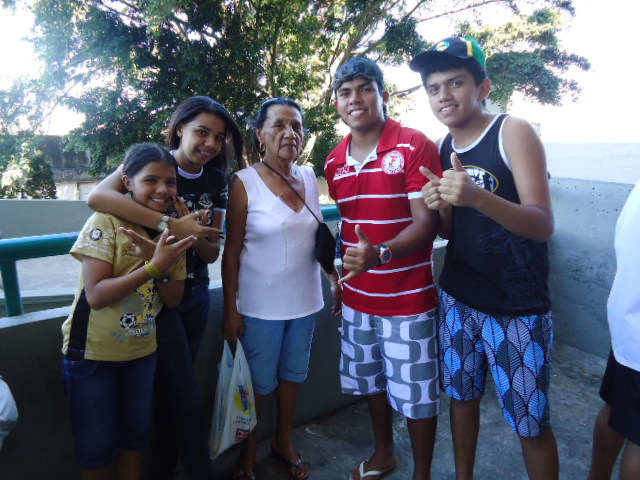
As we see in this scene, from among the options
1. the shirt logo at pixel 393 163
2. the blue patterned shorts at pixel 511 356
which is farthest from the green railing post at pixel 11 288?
the blue patterned shorts at pixel 511 356

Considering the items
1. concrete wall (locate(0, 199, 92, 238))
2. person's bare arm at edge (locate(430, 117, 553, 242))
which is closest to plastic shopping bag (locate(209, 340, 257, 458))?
person's bare arm at edge (locate(430, 117, 553, 242))

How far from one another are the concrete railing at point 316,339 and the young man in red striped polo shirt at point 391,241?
0.69 meters

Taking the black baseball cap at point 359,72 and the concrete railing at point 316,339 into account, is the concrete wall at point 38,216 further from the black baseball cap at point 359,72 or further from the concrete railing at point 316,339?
the black baseball cap at point 359,72

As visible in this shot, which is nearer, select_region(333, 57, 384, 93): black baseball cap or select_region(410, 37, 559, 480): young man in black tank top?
select_region(410, 37, 559, 480): young man in black tank top

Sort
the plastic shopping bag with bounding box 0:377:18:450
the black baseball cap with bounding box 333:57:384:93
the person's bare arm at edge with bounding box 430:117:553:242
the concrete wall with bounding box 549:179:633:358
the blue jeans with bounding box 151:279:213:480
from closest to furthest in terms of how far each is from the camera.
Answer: the plastic shopping bag with bounding box 0:377:18:450
the person's bare arm at edge with bounding box 430:117:553:242
the blue jeans with bounding box 151:279:213:480
the black baseball cap with bounding box 333:57:384:93
the concrete wall with bounding box 549:179:633:358

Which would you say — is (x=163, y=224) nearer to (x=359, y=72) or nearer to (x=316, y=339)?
(x=359, y=72)

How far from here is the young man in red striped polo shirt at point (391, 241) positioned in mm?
1754

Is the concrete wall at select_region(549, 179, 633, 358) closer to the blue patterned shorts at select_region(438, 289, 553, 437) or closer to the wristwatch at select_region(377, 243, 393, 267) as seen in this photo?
the blue patterned shorts at select_region(438, 289, 553, 437)

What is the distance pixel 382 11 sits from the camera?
36.5 ft

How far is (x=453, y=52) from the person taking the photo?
5.40 feet

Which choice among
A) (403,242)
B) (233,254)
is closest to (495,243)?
(403,242)

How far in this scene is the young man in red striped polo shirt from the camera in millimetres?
1754

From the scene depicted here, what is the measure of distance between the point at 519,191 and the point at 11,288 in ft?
6.35

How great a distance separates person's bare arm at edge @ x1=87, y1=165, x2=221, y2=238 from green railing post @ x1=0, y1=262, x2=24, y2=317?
0.41 metres
